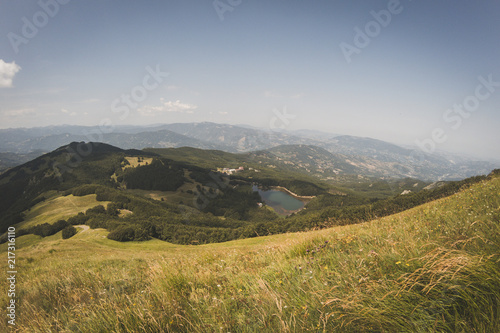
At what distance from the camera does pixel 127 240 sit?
5531cm

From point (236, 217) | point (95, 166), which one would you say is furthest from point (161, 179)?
point (236, 217)

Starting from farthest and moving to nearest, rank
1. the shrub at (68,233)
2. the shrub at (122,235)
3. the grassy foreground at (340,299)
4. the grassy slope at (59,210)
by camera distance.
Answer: the grassy slope at (59,210) → the shrub at (68,233) → the shrub at (122,235) → the grassy foreground at (340,299)

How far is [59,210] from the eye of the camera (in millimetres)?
88188

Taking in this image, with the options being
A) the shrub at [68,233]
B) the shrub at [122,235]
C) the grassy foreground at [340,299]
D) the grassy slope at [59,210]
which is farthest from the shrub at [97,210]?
the grassy foreground at [340,299]

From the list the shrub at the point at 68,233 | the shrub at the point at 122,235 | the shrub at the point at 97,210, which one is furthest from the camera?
the shrub at the point at 97,210

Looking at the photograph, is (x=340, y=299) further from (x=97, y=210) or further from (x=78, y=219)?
(x=97, y=210)

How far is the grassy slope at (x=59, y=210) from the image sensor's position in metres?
79.1

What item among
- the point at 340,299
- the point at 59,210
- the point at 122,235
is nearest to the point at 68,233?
the point at 122,235

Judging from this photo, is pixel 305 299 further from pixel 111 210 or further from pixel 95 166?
pixel 95 166

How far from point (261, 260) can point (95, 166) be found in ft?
803

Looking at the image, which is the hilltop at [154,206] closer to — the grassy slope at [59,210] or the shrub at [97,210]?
the shrub at [97,210]

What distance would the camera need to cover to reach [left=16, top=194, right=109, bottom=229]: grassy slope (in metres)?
79.1

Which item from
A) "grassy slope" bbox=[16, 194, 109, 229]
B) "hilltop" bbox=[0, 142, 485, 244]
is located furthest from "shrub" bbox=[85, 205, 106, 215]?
"grassy slope" bbox=[16, 194, 109, 229]

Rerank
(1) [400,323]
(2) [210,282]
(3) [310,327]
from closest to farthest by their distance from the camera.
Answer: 1. (1) [400,323]
2. (3) [310,327]
3. (2) [210,282]
